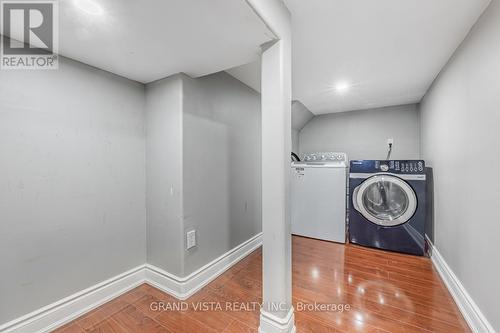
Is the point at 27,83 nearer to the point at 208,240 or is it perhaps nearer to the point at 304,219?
the point at 208,240

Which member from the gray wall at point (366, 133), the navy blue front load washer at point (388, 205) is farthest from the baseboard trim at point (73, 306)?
the gray wall at point (366, 133)

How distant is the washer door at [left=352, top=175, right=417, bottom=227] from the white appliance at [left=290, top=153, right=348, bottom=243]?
0.23 metres

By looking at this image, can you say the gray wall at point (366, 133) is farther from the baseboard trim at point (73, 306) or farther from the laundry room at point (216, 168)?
the baseboard trim at point (73, 306)

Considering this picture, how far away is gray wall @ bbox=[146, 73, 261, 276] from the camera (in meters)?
1.72

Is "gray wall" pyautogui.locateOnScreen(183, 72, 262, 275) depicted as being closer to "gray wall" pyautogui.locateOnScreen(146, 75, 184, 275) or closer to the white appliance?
"gray wall" pyautogui.locateOnScreen(146, 75, 184, 275)

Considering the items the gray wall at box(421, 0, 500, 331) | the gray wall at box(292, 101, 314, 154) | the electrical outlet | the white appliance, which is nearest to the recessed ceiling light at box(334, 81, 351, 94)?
the gray wall at box(292, 101, 314, 154)

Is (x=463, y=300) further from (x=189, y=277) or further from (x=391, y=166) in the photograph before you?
(x=189, y=277)

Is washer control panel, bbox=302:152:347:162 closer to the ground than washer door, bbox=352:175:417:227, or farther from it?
farther from it

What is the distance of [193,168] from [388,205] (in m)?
2.53

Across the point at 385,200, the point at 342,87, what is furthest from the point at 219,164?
the point at 385,200

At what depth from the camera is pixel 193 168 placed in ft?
5.87

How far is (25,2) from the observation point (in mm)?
983

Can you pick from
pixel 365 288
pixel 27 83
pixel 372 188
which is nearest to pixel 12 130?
pixel 27 83
